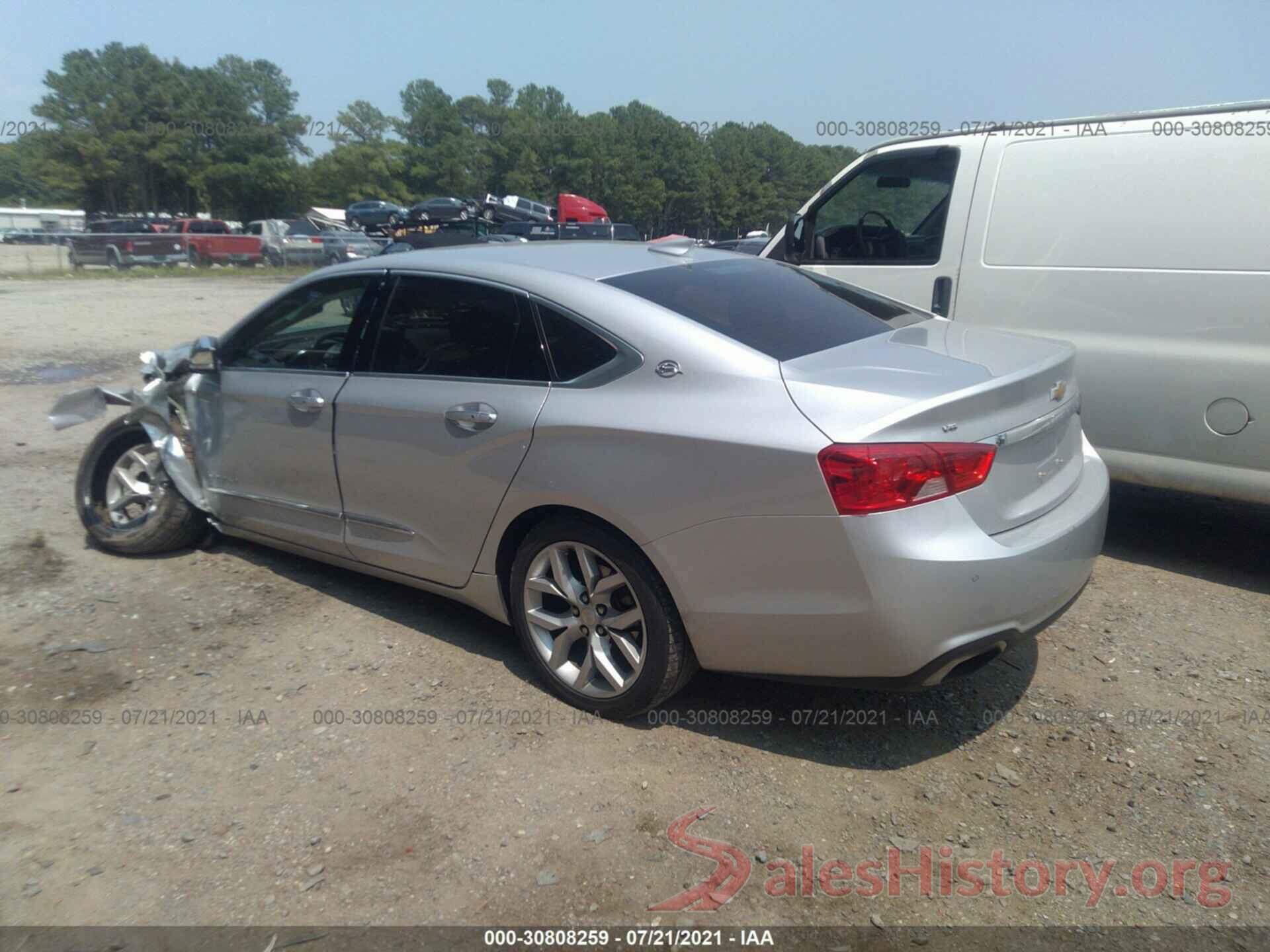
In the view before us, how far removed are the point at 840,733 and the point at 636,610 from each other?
880mm

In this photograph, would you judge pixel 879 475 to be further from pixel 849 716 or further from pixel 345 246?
pixel 345 246

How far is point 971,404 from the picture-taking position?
117 inches

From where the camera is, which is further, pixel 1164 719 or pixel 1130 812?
pixel 1164 719

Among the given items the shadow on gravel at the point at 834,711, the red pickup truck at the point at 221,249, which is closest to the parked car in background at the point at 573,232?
the red pickup truck at the point at 221,249

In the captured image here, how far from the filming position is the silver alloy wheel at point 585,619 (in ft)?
11.0

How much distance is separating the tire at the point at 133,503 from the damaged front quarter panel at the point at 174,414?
118 mm

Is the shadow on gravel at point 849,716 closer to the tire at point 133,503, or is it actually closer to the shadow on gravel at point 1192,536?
the shadow on gravel at point 1192,536

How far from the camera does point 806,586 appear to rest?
2.93m

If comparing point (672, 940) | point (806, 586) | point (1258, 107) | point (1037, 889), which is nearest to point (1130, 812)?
point (1037, 889)

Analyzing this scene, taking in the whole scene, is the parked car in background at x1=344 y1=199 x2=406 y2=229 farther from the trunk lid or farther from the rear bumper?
the rear bumper

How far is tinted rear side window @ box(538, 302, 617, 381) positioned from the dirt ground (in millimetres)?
1249

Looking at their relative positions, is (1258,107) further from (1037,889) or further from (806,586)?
(1037,889)

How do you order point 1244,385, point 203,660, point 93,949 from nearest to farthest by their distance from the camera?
point 93,949
point 203,660
point 1244,385

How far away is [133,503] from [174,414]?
0.58 meters
